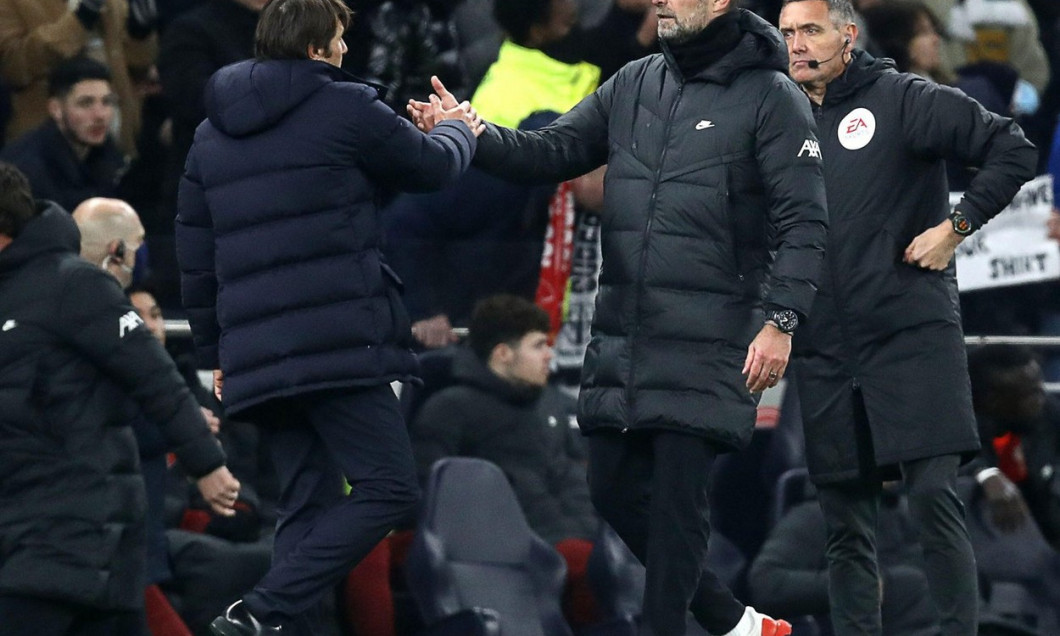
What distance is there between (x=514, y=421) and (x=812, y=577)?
1.41 m

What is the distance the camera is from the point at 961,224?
691 centimetres

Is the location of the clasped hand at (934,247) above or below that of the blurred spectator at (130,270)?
above

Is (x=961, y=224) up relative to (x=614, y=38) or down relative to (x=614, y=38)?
up

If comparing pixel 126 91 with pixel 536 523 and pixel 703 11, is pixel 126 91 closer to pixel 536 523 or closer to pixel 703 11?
pixel 536 523

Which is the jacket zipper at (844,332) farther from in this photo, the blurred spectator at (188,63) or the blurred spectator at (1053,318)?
the blurred spectator at (1053,318)

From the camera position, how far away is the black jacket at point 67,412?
7.50 meters

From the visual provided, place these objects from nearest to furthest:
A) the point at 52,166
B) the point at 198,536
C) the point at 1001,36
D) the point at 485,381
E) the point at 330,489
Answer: the point at 330,489, the point at 198,536, the point at 52,166, the point at 485,381, the point at 1001,36

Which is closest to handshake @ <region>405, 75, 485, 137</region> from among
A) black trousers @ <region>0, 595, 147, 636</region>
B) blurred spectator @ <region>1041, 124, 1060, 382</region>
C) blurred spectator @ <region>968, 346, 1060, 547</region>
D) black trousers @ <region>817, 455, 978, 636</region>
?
black trousers @ <region>817, 455, 978, 636</region>

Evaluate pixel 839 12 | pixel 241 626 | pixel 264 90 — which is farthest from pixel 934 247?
pixel 241 626

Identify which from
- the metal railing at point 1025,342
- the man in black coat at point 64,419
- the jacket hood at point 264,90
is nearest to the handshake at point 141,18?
the man in black coat at point 64,419

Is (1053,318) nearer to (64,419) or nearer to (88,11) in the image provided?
(88,11)

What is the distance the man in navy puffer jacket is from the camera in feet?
21.0

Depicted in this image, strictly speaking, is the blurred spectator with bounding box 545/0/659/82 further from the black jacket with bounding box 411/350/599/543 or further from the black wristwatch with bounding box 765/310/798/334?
the black wristwatch with bounding box 765/310/798/334

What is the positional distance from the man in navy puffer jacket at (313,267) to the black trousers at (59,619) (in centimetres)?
140
